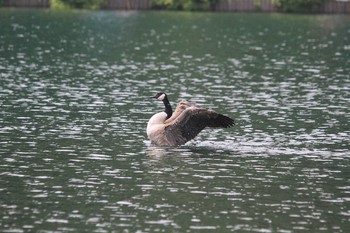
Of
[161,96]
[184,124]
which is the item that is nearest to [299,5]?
[161,96]

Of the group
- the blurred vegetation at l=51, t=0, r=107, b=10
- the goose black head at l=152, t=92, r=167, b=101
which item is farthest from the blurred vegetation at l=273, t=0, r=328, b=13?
the goose black head at l=152, t=92, r=167, b=101

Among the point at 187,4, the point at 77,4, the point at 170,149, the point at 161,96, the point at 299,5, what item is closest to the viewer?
the point at 170,149

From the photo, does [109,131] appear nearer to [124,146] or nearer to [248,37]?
[124,146]

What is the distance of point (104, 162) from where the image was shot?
42125 millimetres

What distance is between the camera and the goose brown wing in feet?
150

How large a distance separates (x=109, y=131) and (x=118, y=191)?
513 inches

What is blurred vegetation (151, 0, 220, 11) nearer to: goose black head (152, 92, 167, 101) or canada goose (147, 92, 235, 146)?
goose black head (152, 92, 167, 101)

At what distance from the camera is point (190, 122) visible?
150ft

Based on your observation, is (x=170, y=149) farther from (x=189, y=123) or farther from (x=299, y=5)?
(x=299, y=5)

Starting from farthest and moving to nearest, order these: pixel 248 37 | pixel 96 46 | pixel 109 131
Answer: pixel 248 37
pixel 96 46
pixel 109 131

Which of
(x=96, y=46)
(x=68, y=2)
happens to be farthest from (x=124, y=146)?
(x=68, y=2)

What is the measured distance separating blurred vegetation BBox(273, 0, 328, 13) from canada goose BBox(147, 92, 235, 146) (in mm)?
118560

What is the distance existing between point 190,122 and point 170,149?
146 centimetres

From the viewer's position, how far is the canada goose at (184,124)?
150ft
